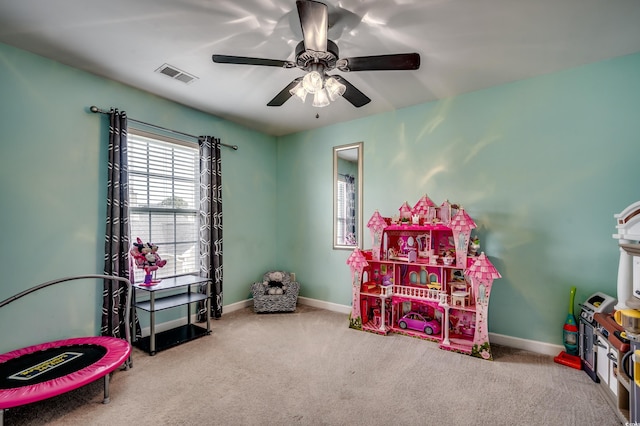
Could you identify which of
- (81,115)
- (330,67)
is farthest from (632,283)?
(81,115)

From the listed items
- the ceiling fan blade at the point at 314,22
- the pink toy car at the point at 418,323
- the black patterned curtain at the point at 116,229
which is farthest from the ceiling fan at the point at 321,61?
the pink toy car at the point at 418,323

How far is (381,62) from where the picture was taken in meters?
1.86

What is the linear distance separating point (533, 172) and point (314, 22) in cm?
247

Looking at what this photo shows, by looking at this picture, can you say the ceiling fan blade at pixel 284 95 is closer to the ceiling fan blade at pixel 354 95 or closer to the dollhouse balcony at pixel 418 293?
the ceiling fan blade at pixel 354 95

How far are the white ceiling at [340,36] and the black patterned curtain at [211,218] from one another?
0.86m

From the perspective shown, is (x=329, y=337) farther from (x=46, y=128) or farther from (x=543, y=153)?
(x=46, y=128)

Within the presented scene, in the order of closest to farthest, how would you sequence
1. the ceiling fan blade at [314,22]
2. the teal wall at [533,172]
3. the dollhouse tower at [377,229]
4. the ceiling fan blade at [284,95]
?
the ceiling fan blade at [314,22]
the ceiling fan blade at [284,95]
the teal wall at [533,172]
the dollhouse tower at [377,229]

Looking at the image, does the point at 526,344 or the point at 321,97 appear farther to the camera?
the point at 526,344

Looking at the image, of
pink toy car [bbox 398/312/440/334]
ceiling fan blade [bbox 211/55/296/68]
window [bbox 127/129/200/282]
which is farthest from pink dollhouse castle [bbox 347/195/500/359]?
window [bbox 127/129/200/282]

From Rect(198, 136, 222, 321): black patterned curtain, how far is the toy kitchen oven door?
3.63 meters

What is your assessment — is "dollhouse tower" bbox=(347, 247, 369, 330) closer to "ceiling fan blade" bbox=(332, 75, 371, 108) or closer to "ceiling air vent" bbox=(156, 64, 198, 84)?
"ceiling fan blade" bbox=(332, 75, 371, 108)

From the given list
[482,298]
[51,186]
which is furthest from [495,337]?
[51,186]

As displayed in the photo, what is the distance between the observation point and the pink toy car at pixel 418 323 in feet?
10.1

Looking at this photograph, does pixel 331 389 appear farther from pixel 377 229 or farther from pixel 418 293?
pixel 377 229
